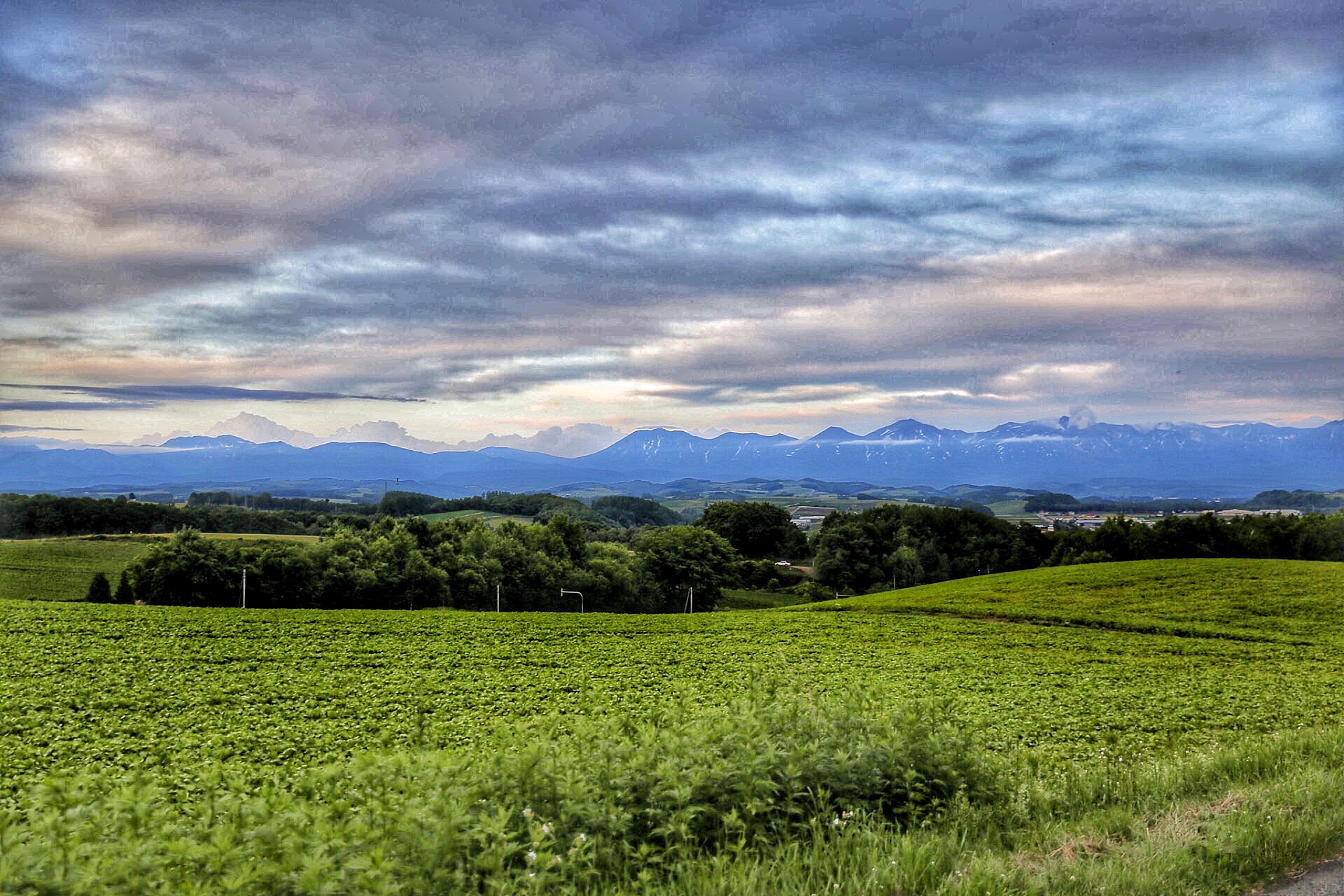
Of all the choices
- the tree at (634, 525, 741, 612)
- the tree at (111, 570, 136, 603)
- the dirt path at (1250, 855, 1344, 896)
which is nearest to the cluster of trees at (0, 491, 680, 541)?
the tree at (111, 570, 136, 603)

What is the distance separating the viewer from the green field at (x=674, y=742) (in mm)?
4262

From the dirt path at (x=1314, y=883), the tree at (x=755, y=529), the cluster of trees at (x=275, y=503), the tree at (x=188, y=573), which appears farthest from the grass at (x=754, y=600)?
the dirt path at (x=1314, y=883)

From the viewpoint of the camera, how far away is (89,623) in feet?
77.4

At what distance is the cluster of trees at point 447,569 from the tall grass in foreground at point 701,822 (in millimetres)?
40671

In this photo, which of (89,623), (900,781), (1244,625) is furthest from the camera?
(1244,625)

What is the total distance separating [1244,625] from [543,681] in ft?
88.7

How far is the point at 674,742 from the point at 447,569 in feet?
156

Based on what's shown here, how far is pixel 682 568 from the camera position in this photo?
219 ft

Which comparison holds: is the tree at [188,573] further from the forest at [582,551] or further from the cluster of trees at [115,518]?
the cluster of trees at [115,518]

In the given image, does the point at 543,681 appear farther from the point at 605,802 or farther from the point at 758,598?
the point at 758,598

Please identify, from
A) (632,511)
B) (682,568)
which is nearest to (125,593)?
(682,568)

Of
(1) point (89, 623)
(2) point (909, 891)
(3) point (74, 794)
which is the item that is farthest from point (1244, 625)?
(1) point (89, 623)

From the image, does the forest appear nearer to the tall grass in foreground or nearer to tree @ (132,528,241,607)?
tree @ (132,528,241,607)

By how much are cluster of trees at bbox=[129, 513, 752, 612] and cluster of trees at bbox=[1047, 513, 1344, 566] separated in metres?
33.4
